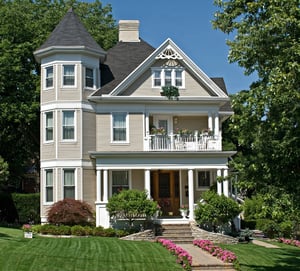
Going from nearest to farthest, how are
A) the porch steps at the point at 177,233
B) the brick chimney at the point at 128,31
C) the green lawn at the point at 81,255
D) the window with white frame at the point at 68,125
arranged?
the green lawn at the point at 81,255, the porch steps at the point at 177,233, the window with white frame at the point at 68,125, the brick chimney at the point at 128,31

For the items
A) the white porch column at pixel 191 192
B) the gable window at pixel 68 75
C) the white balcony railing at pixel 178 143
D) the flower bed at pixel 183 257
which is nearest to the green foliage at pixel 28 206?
the gable window at pixel 68 75

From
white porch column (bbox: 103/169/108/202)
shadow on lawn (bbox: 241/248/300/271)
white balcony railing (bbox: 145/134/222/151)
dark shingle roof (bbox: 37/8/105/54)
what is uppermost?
dark shingle roof (bbox: 37/8/105/54)

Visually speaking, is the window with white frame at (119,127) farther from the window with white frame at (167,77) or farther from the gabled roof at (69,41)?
the gabled roof at (69,41)

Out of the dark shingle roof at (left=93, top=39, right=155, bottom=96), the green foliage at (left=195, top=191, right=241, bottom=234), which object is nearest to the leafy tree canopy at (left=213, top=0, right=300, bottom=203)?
the green foliage at (left=195, top=191, right=241, bottom=234)

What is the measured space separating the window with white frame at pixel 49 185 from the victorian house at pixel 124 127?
53mm

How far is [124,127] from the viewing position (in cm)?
3031

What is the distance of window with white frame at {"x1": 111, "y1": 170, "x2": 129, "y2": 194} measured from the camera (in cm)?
3033

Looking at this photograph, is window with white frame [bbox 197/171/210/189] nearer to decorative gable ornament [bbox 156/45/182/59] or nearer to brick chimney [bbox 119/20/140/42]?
decorative gable ornament [bbox 156/45/182/59]

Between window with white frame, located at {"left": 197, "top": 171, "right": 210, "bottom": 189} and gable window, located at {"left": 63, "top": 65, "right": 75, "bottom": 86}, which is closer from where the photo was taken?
gable window, located at {"left": 63, "top": 65, "right": 75, "bottom": 86}

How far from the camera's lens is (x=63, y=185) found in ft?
95.0

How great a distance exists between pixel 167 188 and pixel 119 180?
9.41 feet

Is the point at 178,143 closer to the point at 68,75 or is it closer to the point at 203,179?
the point at 203,179

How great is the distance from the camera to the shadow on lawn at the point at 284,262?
768 inches

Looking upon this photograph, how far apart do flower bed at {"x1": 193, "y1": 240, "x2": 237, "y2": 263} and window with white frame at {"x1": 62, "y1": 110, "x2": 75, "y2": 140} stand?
9.12 m
